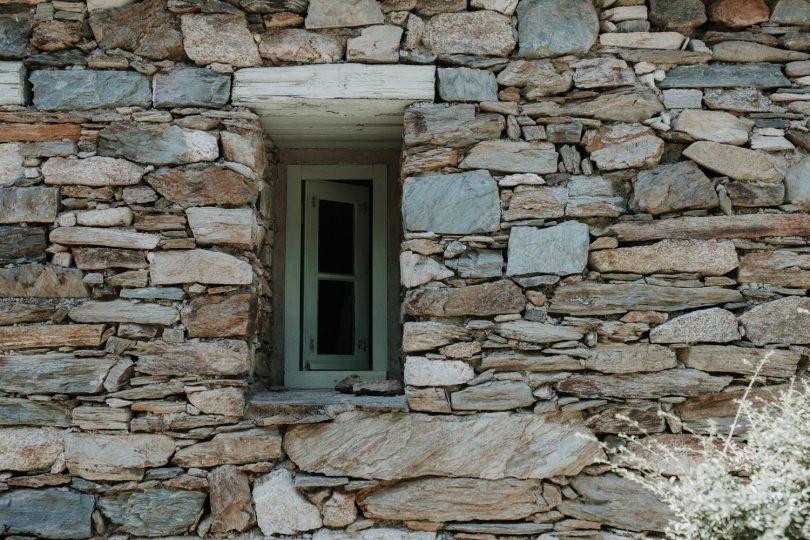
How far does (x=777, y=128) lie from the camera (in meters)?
3.09

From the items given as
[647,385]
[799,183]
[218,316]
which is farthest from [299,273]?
[799,183]

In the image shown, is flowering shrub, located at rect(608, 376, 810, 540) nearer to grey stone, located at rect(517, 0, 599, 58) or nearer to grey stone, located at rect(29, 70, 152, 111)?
grey stone, located at rect(517, 0, 599, 58)

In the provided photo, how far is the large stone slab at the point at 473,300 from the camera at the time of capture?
2.97 m

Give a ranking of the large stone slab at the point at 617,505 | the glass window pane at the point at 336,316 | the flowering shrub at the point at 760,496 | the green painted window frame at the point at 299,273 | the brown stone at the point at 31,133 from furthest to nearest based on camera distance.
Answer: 1. the glass window pane at the point at 336,316
2. the green painted window frame at the point at 299,273
3. the brown stone at the point at 31,133
4. the large stone slab at the point at 617,505
5. the flowering shrub at the point at 760,496

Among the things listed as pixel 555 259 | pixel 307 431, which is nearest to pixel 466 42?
pixel 555 259

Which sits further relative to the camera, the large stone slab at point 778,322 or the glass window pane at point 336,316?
the glass window pane at point 336,316

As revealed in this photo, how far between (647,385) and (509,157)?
1097mm

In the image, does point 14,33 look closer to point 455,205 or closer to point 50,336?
point 50,336

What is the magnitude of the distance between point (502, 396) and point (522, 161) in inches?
38.8

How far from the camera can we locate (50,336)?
298 cm

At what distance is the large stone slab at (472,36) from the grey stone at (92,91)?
126 centimetres

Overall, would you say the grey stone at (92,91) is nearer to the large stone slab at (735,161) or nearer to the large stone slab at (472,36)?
the large stone slab at (472,36)

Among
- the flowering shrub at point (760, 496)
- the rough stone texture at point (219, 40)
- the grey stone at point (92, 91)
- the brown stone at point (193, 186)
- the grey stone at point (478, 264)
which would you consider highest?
the rough stone texture at point (219, 40)

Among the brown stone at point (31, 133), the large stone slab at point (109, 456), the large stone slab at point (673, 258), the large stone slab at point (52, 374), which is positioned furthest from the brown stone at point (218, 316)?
the large stone slab at point (673, 258)
